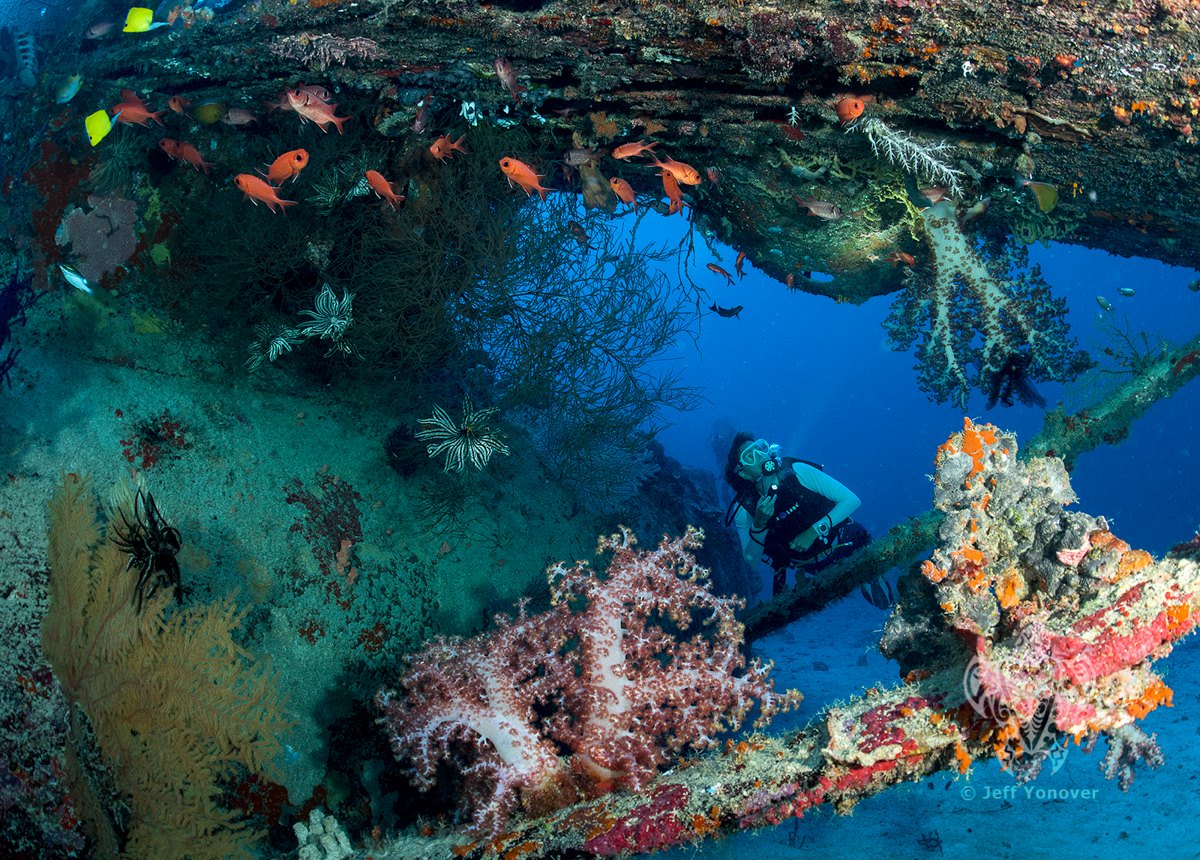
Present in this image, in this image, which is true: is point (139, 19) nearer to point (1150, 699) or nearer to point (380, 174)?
point (380, 174)

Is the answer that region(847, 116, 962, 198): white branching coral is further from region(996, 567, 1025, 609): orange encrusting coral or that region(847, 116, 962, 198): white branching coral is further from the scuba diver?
the scuba diver

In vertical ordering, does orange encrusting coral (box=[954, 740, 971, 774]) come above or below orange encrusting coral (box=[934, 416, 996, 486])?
below

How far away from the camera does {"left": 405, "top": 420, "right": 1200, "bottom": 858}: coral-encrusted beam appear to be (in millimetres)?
1901

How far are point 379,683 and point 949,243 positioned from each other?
530cm

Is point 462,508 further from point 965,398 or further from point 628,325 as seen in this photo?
point 965,398

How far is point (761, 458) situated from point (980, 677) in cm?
526

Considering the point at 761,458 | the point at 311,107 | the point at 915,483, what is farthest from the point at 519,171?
the point at 915,483

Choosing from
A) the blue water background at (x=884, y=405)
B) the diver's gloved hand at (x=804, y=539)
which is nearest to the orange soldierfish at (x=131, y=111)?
the diver's gloved hand at (x=804, y=539)

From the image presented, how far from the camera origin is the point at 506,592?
17.5 ft

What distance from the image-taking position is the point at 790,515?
705 centimetres

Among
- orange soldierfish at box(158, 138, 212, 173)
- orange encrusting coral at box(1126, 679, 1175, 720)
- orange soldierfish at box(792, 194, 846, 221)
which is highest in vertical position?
orange soldierfish at box(158, 138, 212, 173)

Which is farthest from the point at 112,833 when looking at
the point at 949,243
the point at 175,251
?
the point at 949,243

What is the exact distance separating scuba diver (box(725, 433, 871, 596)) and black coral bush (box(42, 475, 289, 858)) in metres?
5.45

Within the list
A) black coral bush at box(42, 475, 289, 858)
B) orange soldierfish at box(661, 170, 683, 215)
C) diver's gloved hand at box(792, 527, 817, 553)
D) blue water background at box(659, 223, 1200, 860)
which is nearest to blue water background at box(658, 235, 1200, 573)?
blue water background at box(659, 223, 1200, 860)
